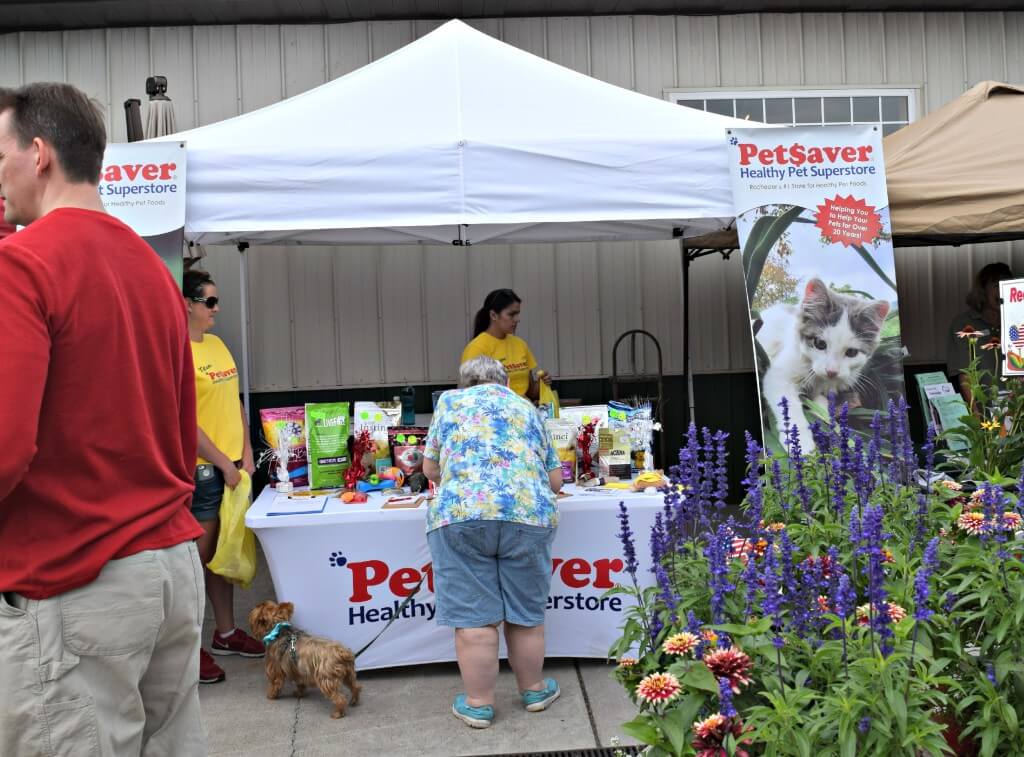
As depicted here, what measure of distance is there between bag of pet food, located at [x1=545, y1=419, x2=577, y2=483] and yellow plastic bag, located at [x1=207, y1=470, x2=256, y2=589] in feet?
4.69

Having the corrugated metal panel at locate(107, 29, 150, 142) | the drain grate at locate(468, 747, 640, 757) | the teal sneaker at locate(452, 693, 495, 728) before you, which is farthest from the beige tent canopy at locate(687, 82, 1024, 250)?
the corrugated metal panel at locate(107, 29, 150, 142)

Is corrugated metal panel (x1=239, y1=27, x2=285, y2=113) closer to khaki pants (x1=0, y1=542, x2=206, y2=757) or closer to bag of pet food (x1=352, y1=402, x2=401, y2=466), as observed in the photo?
bag of pet food (x1=352, y1=402, x2=401, y2=466)

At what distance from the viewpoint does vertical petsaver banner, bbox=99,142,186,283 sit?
420 centimetres

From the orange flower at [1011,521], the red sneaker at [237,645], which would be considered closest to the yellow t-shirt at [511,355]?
the red sneaker at [237,645]

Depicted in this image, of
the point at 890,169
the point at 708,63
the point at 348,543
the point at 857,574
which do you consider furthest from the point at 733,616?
the point at 708,63

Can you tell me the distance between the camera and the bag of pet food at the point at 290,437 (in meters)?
4.61

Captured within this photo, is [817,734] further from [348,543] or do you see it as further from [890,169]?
[890,169]

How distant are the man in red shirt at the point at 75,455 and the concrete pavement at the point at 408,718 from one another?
1.94 meters

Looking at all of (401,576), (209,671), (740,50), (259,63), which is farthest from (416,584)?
(740,50)

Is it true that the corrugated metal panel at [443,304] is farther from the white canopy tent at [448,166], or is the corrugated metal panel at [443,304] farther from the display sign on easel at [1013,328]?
the display sign on easel at [1013,328]

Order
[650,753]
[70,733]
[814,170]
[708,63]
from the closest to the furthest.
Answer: [70,733], [650,753], [814,170], [708,63]

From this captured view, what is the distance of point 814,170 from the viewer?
15.0 ft

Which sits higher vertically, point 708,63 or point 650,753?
point 708,63

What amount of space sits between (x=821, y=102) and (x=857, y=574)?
18.9 feet
